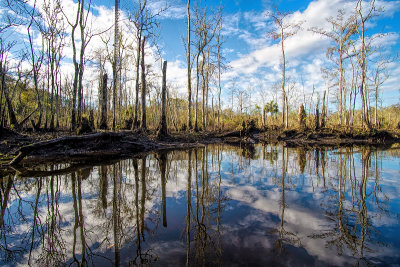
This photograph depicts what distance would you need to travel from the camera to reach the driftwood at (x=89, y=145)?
27.5ft

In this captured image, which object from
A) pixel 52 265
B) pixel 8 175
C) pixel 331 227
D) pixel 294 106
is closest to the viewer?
pixel 52 265

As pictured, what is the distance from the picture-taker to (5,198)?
378cm

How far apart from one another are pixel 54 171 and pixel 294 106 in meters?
47.0

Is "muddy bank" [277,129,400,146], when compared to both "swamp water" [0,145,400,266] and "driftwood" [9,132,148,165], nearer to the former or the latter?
"driftwood" [9,132,148,165]

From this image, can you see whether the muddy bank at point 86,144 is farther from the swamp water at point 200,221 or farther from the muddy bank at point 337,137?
the swamp water at point 200,221

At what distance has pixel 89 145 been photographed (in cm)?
963

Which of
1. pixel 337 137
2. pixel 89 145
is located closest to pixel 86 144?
pixel 89 145

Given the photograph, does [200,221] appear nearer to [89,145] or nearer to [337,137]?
[89,145]

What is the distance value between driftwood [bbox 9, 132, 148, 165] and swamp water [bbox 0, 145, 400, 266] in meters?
3.70

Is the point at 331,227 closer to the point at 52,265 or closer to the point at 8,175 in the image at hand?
the point at 52,265

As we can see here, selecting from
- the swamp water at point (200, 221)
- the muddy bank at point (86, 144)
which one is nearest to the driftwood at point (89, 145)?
the muddy bank at point (86, 144)

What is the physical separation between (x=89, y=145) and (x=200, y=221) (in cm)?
880

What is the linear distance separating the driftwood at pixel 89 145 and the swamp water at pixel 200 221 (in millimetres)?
3704

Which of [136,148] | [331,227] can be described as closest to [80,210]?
[331,227]
